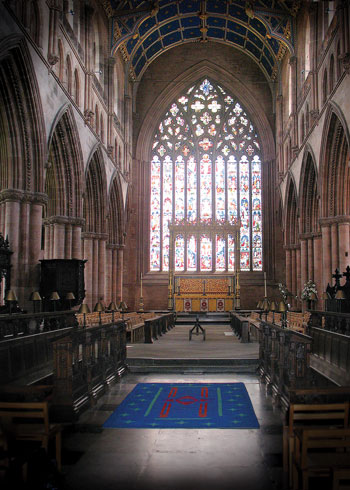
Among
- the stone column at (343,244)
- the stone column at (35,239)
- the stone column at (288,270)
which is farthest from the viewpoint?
the stone column at (288,270)

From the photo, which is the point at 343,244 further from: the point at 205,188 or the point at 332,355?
the point at 205,188

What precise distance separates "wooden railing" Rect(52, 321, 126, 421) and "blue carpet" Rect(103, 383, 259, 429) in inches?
19.9

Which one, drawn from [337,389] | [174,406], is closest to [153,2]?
[174,406]

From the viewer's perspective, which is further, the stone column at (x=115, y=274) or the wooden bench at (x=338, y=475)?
the stone column at (x=115, y=274)

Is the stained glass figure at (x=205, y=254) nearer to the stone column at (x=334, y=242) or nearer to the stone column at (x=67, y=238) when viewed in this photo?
the stone column at (x=334, y=242)

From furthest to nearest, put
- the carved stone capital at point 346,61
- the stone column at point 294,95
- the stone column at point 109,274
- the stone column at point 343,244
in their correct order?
the stone column at point 109,274 < the stone column at point 294,95 < the stone column at point 343,244 < the carved stone capital at point 346,61

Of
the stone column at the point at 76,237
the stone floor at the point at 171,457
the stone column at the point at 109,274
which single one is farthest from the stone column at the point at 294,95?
the stone floor at the point at 171,457

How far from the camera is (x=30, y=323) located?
32.9ft

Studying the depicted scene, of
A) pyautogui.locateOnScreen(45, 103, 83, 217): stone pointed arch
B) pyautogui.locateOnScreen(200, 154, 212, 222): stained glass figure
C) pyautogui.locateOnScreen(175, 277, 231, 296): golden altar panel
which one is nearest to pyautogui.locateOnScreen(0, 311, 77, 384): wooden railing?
pyautogui.locateOnScreen(45, 103, 83, 217): stone pointed arch

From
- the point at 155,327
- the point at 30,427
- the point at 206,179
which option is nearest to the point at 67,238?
the point at 155,327

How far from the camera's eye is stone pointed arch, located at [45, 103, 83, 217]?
1725cm

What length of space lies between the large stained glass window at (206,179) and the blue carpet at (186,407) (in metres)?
19.3

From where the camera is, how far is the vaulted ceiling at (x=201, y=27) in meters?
23.4

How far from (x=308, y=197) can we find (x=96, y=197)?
32.0 feet
